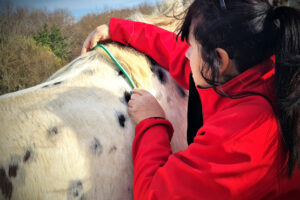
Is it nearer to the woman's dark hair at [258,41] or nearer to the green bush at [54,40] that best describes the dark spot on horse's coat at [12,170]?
the woman's dark hair at [258,41]

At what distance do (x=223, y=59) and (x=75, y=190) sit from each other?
59 centimetres

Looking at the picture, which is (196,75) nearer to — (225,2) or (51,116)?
(225,2)

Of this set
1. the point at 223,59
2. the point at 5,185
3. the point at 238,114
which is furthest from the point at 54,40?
the point at 238,114

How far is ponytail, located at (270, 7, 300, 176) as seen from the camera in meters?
0.57

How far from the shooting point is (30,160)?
2.09 feet

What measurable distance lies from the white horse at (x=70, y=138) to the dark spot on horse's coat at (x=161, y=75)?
192 mm

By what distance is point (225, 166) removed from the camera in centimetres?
57

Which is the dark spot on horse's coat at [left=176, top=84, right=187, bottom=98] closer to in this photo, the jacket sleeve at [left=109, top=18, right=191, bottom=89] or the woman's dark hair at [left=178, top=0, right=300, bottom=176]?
the jacket sleeve at [left=109, top=18, right=191, bottom=89]

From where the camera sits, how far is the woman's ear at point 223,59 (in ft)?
2.14

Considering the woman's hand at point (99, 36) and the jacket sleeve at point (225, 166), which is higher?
the woman's hand at point (99, 36)

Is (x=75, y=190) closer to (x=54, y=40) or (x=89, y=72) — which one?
(x=89, y=72)

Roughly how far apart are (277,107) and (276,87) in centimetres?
6

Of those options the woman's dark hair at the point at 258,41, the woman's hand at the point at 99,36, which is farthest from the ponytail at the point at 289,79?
the woman's hand at the point at 99,36

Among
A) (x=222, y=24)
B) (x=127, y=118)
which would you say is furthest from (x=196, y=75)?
(x=127, y=118)
